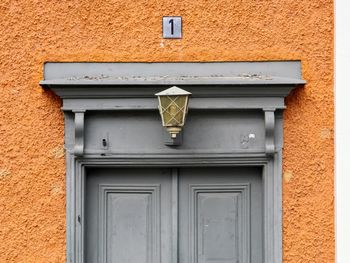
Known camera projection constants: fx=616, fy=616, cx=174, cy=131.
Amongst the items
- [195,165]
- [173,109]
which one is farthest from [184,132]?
[173,109]

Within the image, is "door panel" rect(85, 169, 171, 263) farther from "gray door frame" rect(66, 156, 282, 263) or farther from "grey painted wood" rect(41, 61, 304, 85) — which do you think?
"grey painted wood" rect(41, 61, 304, 85)

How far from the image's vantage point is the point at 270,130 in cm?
434

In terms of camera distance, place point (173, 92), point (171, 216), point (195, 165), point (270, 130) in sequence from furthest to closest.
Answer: point (171, 216) < point (195, 165) < point (270, 130) < point (173, 92)

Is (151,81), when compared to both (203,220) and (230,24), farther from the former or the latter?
(203,220)

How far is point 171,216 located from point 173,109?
91 cm

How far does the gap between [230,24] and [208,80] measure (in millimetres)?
465

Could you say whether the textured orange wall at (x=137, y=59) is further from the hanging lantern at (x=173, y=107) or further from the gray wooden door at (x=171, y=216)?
the hanging lantern at (x=173, y=107)

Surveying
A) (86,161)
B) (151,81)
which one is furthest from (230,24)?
(86,161)

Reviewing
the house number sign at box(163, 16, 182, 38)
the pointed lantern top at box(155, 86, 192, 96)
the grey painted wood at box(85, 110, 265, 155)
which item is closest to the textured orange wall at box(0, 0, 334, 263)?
the house number sign at box(163, 16, 182, 38)

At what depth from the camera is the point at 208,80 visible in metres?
4.28

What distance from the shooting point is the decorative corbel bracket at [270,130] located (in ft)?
14.2

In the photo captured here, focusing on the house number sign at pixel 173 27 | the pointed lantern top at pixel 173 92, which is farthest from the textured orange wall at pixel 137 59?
the pointed lantern top at pixel 173 92

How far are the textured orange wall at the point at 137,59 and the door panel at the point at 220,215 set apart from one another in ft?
0.86

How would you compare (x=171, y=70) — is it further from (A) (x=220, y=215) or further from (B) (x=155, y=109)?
(A) (x=220, y=215)
